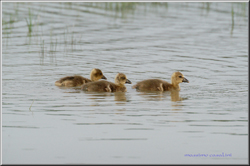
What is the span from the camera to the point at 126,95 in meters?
8.96

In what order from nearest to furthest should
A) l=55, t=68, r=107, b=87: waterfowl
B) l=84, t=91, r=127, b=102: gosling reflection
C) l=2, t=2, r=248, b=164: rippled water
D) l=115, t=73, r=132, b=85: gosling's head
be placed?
l=2, t=2, r=248, b=164: rippled water
l=84, t=91, r=127, b=102: gosling reflection
l=115, t=73, r=132, b=85: gosling's head
l=55, t=68, r=107, b=87: waterfowl

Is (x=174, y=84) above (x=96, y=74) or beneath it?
beneath

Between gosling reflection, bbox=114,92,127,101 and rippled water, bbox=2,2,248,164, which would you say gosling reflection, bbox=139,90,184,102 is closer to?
rippled water, bbox=2,2,248,164

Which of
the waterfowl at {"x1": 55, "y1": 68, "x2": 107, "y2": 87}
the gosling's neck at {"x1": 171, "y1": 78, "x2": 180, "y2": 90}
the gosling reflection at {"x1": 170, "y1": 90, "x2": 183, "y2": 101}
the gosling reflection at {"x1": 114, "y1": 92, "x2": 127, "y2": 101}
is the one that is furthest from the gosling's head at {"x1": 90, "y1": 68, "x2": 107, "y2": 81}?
the gosling reflection at {"x1": 170, "y1": 90, "x2": 183, "y2": 101}

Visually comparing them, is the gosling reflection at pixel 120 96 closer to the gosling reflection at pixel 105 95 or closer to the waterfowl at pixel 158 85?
the gosling reflection at pixel 105 95

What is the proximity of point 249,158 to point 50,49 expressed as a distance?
910cm

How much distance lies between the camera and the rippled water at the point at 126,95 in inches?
216

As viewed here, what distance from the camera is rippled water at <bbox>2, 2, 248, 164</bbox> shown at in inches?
216

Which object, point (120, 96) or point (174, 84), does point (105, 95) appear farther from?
point (174, 84)

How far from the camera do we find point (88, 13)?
2084cm

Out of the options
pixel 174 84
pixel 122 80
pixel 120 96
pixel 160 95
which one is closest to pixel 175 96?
pixel 160 95

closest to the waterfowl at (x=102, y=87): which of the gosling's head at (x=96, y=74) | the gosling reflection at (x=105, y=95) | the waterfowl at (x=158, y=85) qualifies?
the gosling reflection at (x=105, y=95)

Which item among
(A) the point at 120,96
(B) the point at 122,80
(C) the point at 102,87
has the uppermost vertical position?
(B) the point at 122,80

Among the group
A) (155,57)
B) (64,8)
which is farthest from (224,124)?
(64,8)
